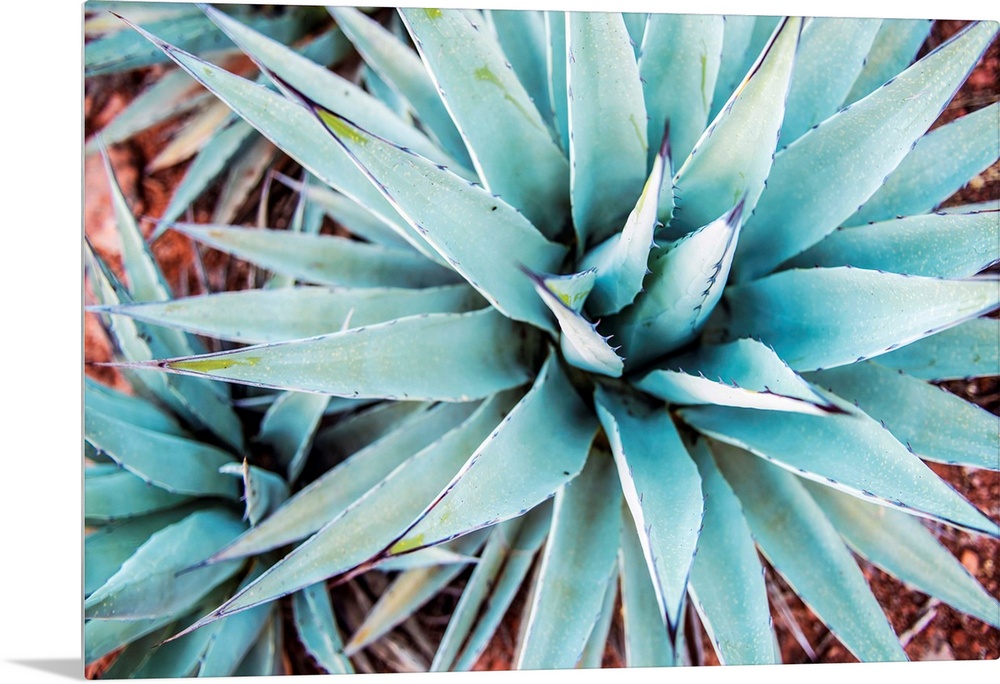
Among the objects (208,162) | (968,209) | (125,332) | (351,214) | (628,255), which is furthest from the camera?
(208,162)

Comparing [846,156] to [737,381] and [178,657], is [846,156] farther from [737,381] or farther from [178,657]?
[178,657]

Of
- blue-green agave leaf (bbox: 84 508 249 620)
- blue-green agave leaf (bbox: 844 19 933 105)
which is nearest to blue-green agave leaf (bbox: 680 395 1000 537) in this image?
blue-green agave leaf (bbox: 844 19 933 105)

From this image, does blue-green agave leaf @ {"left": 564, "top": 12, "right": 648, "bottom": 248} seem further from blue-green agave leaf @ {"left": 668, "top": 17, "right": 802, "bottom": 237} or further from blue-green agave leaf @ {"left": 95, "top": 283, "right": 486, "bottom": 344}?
blue-green agave leaf @ {"left": 95, "top": 283, "right": 486, "bottom": 344}

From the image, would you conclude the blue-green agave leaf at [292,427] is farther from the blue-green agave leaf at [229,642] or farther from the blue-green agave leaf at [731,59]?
the blue-green agave leaf at [731,59]

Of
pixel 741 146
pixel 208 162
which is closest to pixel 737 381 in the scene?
pixel 741 146

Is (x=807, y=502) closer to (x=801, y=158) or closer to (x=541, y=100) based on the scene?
(x=801, y=158)
